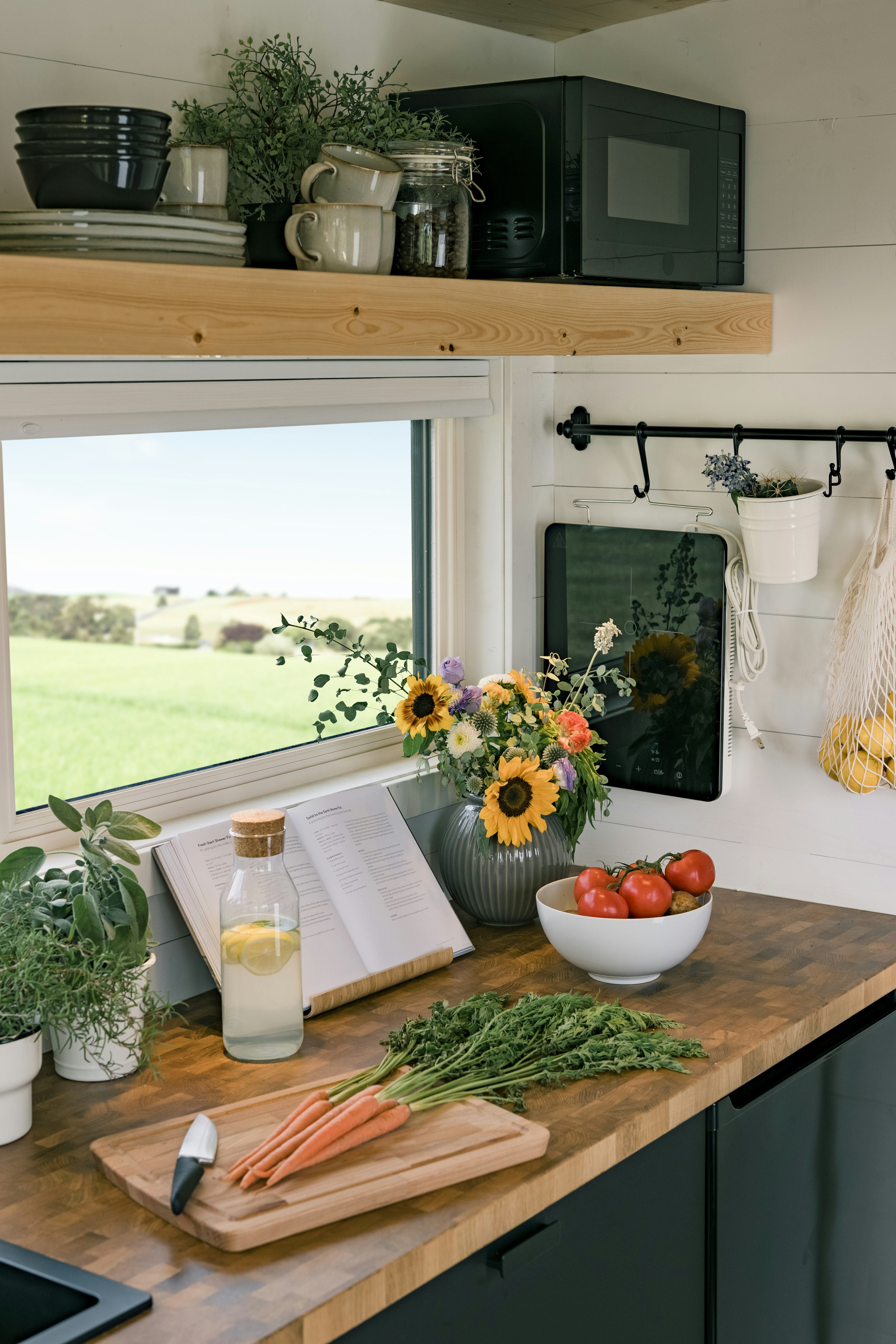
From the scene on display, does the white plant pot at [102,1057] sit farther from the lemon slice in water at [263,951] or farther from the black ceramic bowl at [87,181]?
the black ceramic bowl at [87,181]

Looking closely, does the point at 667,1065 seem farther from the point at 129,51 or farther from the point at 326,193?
the point at 129,51

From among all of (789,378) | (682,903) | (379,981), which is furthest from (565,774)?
(789,378)

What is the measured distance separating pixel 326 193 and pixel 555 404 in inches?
34.3

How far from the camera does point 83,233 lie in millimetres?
1206

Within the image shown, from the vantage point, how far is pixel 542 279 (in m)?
1.77

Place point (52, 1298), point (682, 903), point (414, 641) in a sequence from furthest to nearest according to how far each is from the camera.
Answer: point (414, 641), point (682, 903), point (52, 1298)

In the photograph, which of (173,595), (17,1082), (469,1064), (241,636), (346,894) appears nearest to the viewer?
(17,1082)

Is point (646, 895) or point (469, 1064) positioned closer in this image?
point (469, 1064)

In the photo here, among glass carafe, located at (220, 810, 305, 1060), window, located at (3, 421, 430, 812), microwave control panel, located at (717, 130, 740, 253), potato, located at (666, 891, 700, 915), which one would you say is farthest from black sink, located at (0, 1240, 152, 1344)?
window, located at (3, 421, 430, 812)

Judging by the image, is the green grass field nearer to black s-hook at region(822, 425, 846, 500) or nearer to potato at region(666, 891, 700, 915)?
black s-hook at region(822, 425, 846, 500)

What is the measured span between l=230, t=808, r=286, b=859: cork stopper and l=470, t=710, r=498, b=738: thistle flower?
48 cm

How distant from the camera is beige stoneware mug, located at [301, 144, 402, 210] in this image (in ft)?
4.90

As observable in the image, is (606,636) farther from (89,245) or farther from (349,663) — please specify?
(89,245)

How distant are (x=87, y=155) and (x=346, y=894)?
3.31ft
